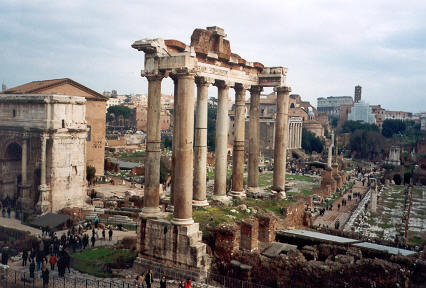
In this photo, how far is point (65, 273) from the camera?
1346cm

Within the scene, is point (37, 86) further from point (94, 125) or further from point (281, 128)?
point (281, 128)

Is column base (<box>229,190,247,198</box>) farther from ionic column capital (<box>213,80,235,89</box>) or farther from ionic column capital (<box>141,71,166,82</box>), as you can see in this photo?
ionic column capital (<box>141,71,166,82</box>)

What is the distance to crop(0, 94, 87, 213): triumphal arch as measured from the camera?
1036 inches

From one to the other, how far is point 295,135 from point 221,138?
6619 centimetres

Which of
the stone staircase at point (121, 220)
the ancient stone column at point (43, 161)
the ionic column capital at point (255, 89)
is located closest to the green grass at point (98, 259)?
the stone staircase at point (121, 220)

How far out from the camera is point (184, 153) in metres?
12.0

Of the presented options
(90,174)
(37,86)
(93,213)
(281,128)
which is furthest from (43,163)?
(281,128)

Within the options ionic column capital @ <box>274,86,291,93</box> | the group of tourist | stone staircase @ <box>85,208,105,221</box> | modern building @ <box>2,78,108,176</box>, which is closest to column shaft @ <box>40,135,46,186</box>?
stone staircase @ <box>85,208,105,221</box>

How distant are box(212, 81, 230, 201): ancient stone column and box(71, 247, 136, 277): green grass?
13.5 feet

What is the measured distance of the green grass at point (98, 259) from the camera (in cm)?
1325

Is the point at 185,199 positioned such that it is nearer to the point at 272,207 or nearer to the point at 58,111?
the point at 272,207

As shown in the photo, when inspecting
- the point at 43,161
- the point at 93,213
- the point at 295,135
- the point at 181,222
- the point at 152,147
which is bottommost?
the point at 93,213

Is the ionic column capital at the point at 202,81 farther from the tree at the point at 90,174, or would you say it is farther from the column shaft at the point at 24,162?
the tree at the point at 90,174

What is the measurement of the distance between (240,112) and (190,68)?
5.41 m
